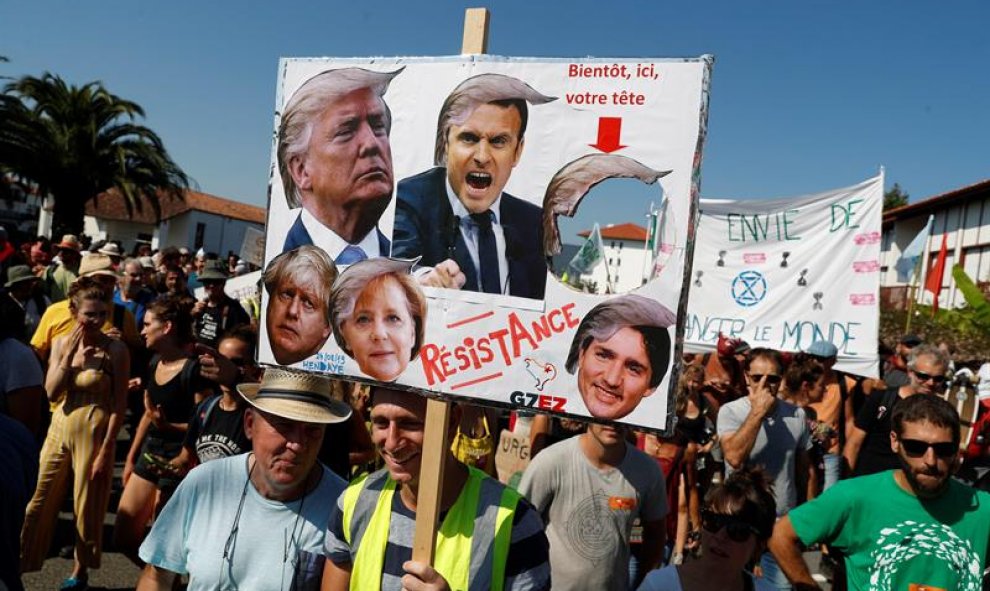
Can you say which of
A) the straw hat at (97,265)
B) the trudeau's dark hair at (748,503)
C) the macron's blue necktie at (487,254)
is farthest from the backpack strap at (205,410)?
the straw hat at (97,265)

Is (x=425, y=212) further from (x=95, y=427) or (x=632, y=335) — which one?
(x=95, y=427)

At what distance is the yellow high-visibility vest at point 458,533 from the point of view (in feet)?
7.54

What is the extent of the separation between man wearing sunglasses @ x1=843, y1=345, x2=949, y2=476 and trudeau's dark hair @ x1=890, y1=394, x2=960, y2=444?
7.20 ft

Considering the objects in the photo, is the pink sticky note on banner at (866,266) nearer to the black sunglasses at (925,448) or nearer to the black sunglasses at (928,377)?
the black sunglasses at (928,377)

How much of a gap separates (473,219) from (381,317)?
1.38 feet

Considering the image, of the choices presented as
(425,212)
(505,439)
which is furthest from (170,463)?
(425,212)

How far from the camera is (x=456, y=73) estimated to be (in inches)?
94.3

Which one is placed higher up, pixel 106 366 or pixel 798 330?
pixel 798 330

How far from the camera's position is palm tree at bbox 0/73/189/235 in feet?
81.1

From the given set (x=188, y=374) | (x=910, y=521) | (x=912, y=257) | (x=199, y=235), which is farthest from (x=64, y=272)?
(x=199, y=235)

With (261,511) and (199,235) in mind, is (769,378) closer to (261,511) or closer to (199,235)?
(261,511)

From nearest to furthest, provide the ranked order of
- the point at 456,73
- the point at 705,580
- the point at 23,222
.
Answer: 1. the point at 456,73
2. the point at 705,580
3. the point at 23,222

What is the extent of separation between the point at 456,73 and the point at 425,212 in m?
0.43

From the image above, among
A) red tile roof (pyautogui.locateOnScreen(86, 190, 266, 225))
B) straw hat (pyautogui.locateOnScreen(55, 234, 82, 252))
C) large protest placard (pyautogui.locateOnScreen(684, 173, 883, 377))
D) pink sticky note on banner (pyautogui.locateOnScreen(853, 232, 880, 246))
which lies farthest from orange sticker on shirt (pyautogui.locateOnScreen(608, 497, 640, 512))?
red tile roof (pyautogui.locateOnScreen(86, 190, 266, 225))
